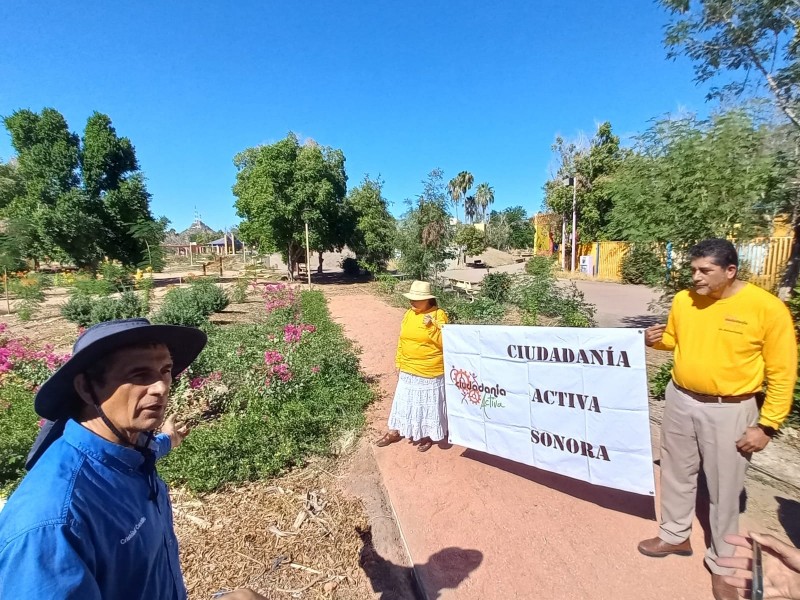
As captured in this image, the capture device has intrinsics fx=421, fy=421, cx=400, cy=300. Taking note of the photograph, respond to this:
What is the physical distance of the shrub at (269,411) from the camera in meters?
3.85

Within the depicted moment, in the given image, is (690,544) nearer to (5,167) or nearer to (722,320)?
(722,320)

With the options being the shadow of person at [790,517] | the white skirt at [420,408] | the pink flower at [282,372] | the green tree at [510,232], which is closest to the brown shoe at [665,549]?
the shadow of person at [790,517]

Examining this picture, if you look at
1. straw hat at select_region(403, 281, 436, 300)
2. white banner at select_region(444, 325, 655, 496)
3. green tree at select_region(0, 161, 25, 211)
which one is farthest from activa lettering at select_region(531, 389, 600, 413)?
green tree at select_region(0, 161, 25, 211)

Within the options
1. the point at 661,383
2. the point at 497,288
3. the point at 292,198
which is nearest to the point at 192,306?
the point at 497,288

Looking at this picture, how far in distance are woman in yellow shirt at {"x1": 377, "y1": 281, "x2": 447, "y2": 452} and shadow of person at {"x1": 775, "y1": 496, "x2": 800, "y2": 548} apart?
8.80 feet

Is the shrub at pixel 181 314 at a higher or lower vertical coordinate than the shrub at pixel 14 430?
higher

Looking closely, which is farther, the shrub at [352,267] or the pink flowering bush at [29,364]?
the shrub at [352,267]

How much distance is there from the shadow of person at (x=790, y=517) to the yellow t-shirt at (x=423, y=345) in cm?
278

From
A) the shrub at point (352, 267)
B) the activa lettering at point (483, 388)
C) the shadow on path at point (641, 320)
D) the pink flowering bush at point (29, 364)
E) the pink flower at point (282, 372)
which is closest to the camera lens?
the activa lettering at point (483, 388)

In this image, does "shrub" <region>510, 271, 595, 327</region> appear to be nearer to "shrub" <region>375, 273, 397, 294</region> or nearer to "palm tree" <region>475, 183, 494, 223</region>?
"shrub" <region>375, 273, 397, 294</region>

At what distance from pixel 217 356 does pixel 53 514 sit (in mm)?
5263

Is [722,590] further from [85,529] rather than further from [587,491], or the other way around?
[85,529]

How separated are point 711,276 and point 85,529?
3020mm

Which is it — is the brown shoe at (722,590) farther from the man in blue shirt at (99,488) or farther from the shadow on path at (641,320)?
the shadow on path at (641,320)
